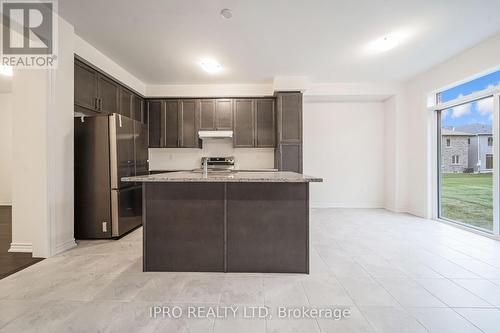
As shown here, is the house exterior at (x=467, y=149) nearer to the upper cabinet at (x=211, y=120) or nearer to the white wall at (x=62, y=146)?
the upper cabinet at (x=211, y=120)

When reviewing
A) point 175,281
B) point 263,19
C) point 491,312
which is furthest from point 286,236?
point 263,19

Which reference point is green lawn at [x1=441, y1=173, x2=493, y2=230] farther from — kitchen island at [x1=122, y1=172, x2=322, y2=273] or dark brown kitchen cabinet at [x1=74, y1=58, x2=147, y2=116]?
dark brown kitchen cabinet at [x1=74, y1=58, x2=147, y2=116]

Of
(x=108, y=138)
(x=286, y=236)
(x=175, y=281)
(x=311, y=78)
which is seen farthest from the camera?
(x=311, y=78)

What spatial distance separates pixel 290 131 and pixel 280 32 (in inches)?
79.2

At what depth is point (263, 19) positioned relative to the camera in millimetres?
2770

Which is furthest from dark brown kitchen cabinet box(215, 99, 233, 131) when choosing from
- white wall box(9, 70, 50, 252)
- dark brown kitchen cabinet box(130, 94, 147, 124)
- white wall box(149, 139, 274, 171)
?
white wall box(9, 70, 50, 252)

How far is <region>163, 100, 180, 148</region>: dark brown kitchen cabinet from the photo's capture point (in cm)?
511

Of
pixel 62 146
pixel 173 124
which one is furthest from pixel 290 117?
pixel 62 146

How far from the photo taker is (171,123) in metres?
5.12

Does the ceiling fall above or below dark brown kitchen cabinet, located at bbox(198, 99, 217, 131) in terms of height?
above

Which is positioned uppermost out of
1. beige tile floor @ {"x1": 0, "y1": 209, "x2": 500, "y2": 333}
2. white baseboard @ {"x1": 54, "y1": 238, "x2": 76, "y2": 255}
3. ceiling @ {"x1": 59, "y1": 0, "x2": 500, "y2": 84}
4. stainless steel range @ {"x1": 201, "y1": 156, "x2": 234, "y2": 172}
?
ceiling @ {"x1": 59, "y1": 0, "x2": 500, "y2": 84}

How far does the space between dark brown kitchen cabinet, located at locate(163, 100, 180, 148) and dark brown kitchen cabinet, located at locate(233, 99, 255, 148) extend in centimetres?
131

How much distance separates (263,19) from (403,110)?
401 centimetres

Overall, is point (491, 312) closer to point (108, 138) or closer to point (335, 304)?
point (335, 304)
